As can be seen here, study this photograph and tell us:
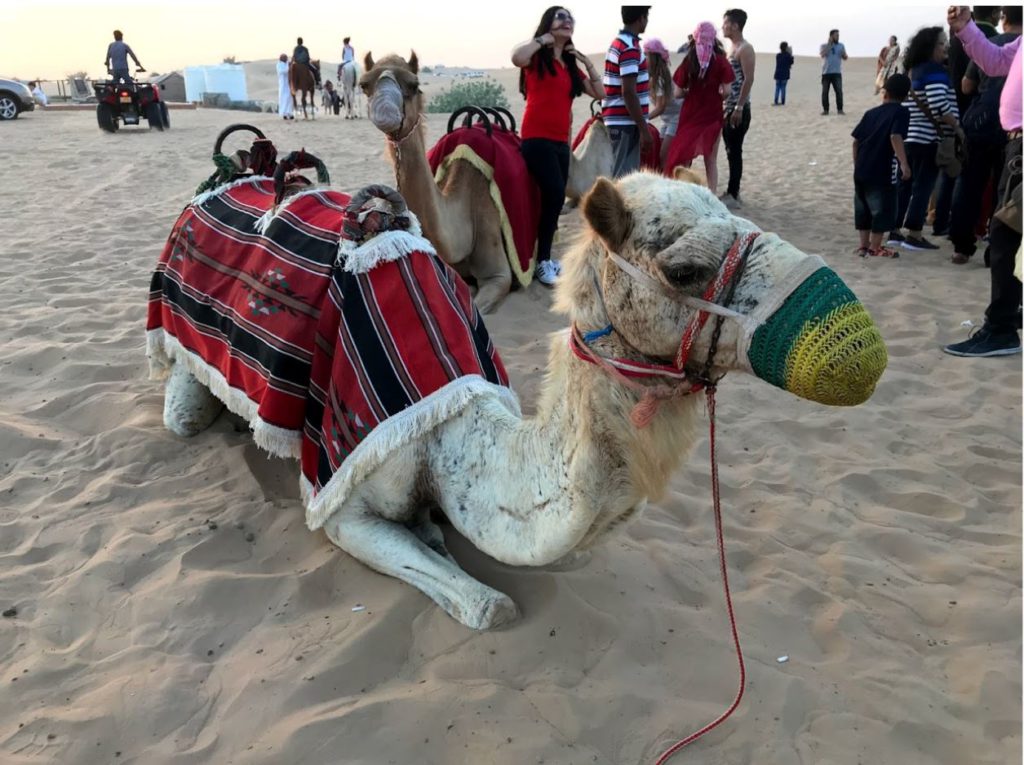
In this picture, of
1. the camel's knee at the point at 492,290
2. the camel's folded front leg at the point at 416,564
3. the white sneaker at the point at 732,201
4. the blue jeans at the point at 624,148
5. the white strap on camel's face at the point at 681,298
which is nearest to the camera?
the white strap on camel's face at the point at 681,298

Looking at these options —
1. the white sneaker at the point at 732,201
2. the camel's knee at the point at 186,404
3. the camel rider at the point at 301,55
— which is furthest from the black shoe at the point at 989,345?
the camel rider at the point at 301,55

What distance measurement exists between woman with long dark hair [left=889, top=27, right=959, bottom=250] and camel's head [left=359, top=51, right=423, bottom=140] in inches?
179

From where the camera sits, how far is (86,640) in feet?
8.39

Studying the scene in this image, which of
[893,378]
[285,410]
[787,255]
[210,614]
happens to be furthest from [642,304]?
[893,378]

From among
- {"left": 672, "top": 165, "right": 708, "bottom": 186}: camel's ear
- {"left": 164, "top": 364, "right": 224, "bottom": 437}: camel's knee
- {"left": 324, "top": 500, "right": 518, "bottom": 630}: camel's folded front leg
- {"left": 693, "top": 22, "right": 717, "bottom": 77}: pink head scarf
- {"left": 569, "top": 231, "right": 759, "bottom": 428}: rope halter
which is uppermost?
{"left": 693, "top": 22, "right": 717, "bottom": 77}: pink head scarf

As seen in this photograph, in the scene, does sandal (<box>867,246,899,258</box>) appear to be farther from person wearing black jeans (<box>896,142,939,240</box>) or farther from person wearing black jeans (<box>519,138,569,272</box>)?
person wearing black jeans (<box>519,138,569,272</box>)

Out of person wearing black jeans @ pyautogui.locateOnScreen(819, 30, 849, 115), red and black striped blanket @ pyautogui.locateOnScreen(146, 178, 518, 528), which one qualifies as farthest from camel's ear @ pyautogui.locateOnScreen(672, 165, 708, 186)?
person wearing black jeans @ pyautogui.locateOnScreen(819, 30, 849, 115)

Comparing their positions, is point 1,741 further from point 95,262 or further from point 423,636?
point 95,262

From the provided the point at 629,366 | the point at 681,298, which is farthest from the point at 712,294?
the point at 629,366

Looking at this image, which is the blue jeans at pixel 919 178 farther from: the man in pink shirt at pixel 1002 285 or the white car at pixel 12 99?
the white car at pixel 12 99

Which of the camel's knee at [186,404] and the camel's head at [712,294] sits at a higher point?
the camel's head at [712,294]

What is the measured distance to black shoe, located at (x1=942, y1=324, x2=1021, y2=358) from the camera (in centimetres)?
491

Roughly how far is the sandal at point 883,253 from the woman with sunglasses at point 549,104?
9.59ft

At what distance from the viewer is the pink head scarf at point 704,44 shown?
A: 778cm
